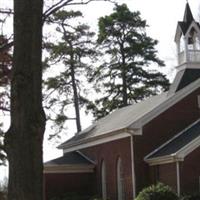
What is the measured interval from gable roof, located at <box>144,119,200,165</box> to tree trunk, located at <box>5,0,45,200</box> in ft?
72.2

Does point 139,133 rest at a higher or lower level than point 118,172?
higher

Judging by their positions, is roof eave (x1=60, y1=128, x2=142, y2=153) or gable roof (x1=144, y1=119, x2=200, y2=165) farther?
roof eave (x1=60, y1=128, x2=142, y2=153)

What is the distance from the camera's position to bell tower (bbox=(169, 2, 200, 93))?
3450 centimetres

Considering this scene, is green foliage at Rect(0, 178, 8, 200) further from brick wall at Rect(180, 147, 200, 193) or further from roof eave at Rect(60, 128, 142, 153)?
brick wall at Rect(180, 147, 200, 193)

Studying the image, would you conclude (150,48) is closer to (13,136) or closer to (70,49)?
(70,49)

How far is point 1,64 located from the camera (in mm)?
24422

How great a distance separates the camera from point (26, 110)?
7.06 meters

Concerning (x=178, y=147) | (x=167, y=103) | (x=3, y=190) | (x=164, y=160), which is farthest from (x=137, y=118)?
(x=3, y=190)

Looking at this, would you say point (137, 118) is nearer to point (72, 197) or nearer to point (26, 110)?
point (72, 197)

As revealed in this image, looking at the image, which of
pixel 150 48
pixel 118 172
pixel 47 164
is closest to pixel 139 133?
pixel 118 172

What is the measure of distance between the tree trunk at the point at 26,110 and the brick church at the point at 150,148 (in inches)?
870

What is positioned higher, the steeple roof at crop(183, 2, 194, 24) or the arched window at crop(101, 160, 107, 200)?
the steeple roof at crop(183, 2, 194, 24)

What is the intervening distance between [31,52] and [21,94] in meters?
0.54

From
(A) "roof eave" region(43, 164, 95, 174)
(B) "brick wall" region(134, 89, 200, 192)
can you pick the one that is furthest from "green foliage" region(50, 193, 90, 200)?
(B) "brick wall" region(134, 89, 200, 192)
